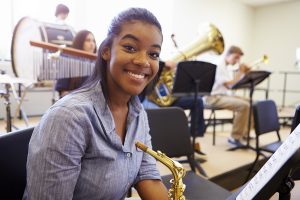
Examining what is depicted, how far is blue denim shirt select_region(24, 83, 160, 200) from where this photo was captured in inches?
33.0

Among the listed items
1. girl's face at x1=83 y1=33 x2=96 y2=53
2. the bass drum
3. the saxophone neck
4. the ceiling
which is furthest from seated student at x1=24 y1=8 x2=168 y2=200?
the ceiling

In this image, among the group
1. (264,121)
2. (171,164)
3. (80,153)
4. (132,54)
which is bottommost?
(264,121)

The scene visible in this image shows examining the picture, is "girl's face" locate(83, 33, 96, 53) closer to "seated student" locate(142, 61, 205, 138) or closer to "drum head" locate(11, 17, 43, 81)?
"drum head" locate(11, 17, 43, 81)

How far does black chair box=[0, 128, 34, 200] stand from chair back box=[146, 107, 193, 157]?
102 centimetres

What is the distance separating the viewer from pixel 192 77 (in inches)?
106

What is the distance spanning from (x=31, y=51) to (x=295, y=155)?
8.12 feet

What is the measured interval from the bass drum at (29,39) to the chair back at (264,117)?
→ 2.08 meters

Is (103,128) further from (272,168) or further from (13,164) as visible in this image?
(272,168)

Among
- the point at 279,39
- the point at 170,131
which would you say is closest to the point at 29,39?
the point at 170,131

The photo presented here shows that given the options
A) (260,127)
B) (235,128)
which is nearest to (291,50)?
(235,128)

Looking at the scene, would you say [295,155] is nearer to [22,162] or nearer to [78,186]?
[78,186]

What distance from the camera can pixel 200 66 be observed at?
8.74 feet

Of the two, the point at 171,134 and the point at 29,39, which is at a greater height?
the point at 29,39

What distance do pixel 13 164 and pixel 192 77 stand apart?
6.41 feet
